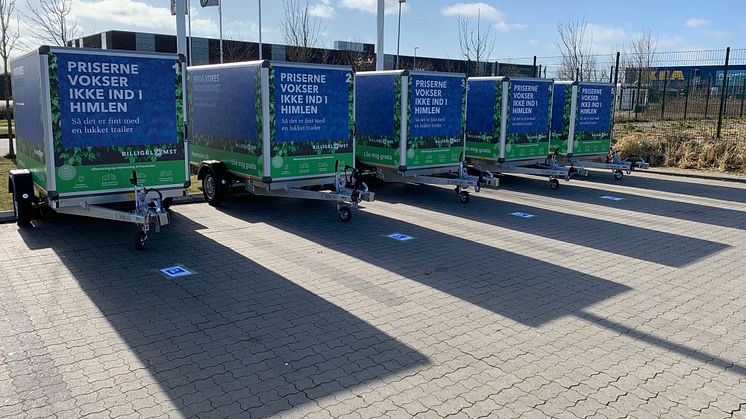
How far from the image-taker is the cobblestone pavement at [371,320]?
14.0ft

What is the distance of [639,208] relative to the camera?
12203 mm

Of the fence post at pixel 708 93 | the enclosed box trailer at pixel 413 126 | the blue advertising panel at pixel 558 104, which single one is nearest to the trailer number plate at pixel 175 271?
the enclosed box trailer at pixel 413 126

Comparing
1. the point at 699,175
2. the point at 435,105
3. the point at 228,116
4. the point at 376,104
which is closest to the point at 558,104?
the point at 699,175

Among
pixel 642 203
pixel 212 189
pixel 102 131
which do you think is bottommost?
pixel 642 203

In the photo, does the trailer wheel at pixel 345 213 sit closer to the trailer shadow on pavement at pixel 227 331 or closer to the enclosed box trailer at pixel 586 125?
the trailer shadow on pavement at pixel 227 331

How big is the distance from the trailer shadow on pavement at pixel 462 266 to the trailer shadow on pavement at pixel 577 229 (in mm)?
1062

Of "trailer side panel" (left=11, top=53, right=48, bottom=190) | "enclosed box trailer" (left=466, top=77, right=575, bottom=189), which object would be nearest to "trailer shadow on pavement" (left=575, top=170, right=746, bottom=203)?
"enclosed box trailer" (left=466, top=77, right=575, bottom=189)

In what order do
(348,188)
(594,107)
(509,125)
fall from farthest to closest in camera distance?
1. (594,107)
2. (509,125)
3. (348,188)

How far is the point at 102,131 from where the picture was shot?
821 centimetres

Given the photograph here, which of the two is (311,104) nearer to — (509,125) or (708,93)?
(509,125)

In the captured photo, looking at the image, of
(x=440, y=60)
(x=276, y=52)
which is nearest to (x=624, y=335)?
(x=276, y=52)

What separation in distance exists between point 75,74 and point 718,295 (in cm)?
825

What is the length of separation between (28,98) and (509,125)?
10099 millimetres

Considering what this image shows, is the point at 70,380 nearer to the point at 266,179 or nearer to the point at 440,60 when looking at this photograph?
the point at 266,179
